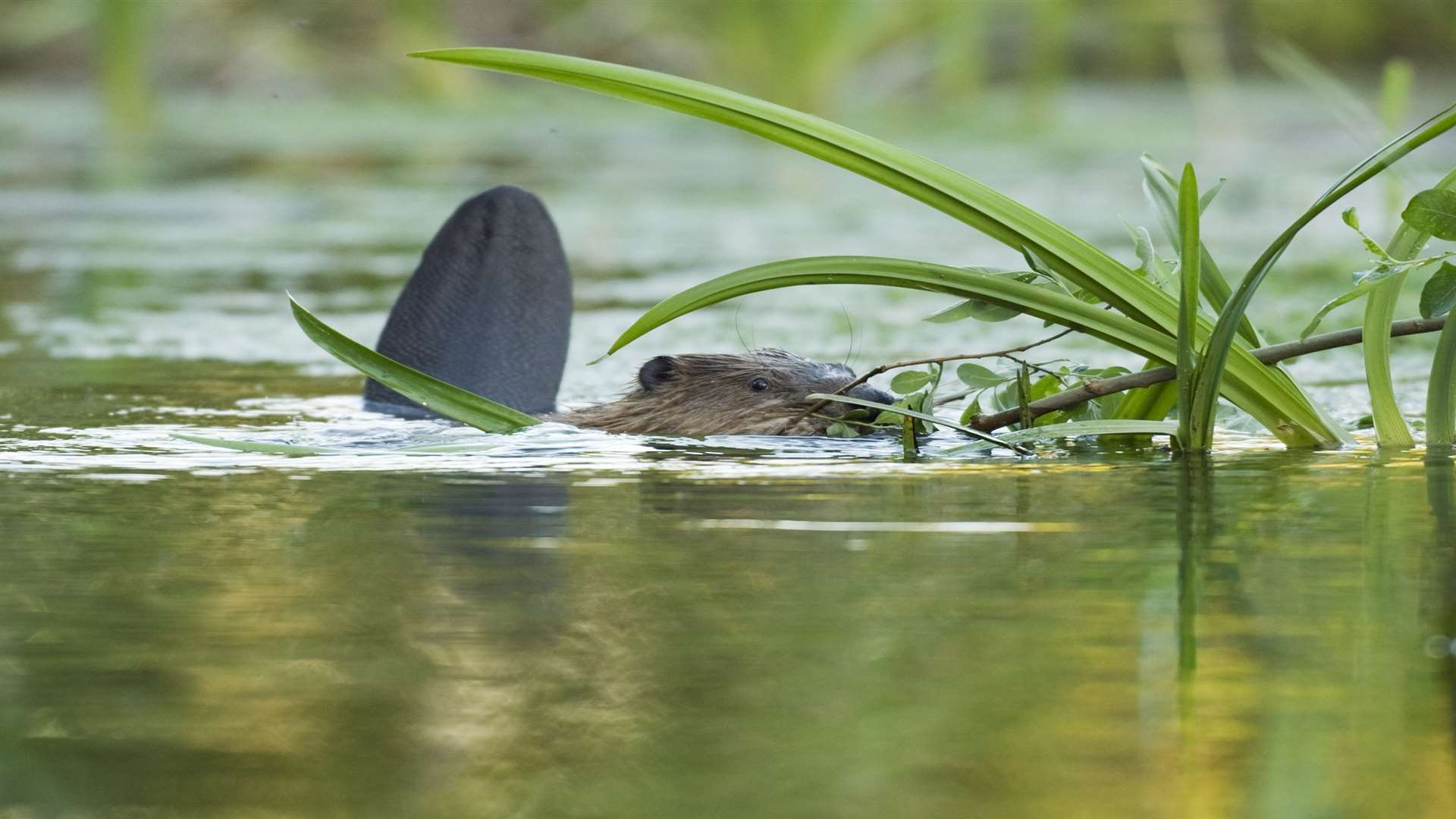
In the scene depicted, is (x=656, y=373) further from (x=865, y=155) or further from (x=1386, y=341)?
(x=1386, y=341)

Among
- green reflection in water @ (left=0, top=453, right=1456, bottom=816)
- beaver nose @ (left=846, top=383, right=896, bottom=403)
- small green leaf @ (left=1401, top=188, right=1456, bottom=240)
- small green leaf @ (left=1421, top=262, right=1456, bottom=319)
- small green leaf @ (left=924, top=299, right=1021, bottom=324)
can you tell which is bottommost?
green reflection in water @ (left=0, top=453, right=1456, bottom=816)

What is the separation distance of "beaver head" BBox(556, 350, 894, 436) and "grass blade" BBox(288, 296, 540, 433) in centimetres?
48

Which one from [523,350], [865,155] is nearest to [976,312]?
[865,155]

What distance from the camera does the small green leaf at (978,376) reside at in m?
3.43

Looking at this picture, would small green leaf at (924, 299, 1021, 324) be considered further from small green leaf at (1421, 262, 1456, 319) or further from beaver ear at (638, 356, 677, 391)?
beaver ear at (638, 356, 677, 391)

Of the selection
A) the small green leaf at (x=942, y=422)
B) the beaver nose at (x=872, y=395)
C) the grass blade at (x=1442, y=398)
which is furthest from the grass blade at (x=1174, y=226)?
the beaver nose at (x=872, y=395)

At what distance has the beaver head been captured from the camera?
3812 millimetres

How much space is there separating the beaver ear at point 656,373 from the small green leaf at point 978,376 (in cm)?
77

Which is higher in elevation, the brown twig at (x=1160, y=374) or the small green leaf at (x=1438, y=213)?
the small green leaf at (x=1438, y=213)

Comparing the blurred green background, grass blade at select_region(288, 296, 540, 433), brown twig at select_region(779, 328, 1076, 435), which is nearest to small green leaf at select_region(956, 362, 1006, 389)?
brown twig at select_region(779, 328, 1076, 435)

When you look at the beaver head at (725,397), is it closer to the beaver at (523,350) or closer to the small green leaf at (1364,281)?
the beaver at (523,350)

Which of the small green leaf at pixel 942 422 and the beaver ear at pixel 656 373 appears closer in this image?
Answer: the small green leaf at pixel 942 422

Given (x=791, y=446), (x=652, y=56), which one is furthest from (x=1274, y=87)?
(x=791, y=446)

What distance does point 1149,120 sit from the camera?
14828 millimetres
